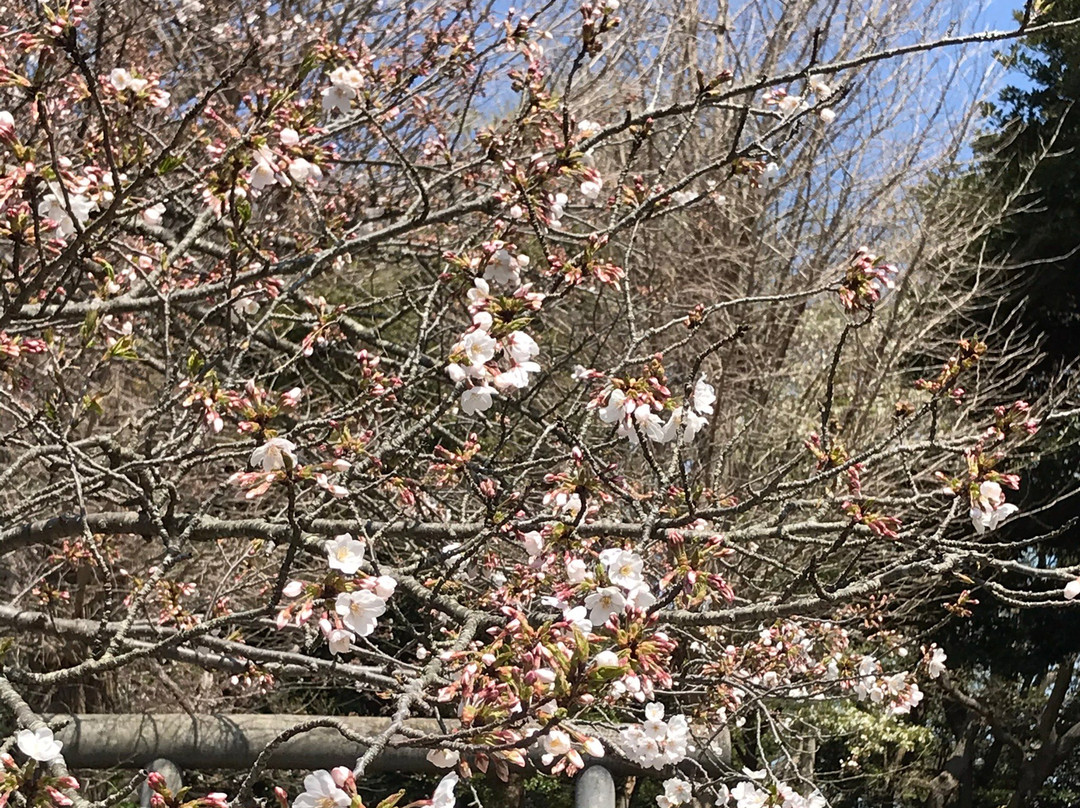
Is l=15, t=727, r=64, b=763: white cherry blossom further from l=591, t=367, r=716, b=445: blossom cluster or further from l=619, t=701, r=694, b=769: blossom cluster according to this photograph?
l=619, t=701, r=694, b=769: blossom cluster

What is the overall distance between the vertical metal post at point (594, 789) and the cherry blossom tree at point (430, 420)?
13 cm

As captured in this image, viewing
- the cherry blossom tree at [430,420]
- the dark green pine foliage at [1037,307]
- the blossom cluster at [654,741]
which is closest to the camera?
the cherry blossom tree at [430,420]

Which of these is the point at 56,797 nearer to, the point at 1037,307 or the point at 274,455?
the point at 274,455

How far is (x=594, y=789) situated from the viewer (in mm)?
2232

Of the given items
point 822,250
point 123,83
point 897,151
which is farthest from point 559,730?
point 897,151

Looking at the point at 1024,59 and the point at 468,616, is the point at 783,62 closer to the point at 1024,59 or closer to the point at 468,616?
the point at 1024,59

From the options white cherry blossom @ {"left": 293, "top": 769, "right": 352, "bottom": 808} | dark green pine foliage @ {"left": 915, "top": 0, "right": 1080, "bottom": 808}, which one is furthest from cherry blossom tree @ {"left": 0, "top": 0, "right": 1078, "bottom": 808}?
dark green pine foliage @ {"left": 915, "top": 0, "right": 1080, "bottom": 808}

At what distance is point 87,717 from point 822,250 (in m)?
5.27

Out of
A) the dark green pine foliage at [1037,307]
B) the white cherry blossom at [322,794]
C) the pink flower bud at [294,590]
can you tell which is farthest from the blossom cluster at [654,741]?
the dark green pine foliage at [1037,307]

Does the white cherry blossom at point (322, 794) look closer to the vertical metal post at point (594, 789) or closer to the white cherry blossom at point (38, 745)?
the white cherry blossom at point (38, 745)

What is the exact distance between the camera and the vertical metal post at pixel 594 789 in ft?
7.30

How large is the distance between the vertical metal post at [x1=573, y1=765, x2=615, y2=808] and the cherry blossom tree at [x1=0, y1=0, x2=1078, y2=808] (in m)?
0.13

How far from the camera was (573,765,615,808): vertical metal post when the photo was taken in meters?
2.22

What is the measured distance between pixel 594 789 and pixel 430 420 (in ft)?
3.02
